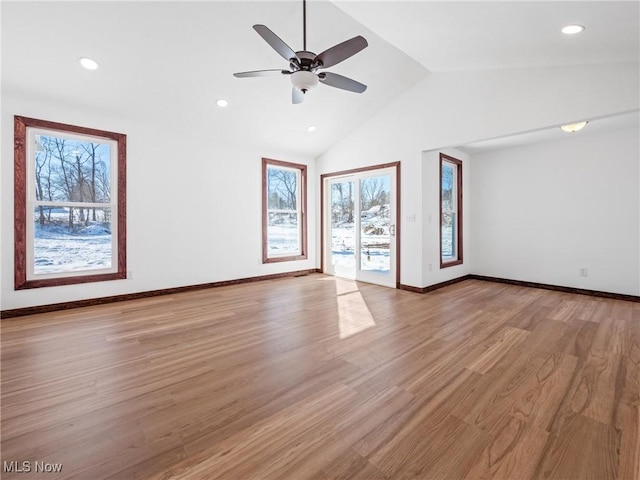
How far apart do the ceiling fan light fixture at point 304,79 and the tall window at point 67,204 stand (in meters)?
3.09

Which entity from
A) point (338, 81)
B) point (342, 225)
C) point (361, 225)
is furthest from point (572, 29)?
point (342, 225)

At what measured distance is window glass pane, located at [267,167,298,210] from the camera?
6199 millimetres

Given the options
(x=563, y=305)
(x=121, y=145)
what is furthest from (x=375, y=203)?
(x=121, y=145)

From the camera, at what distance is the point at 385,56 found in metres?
3.97

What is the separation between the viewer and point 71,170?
13.7 feet

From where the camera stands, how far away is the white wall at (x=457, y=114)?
326 centimetres

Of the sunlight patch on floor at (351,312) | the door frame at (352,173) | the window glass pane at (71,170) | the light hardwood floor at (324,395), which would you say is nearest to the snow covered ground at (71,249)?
the window glass pane at (71,170)

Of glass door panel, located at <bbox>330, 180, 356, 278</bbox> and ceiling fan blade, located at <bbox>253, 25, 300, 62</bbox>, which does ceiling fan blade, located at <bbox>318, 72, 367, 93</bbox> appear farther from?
glass door panel, located at <bbox>330, 180, 356, 278</bbox>

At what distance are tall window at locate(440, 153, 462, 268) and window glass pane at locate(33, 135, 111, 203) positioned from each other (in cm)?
541

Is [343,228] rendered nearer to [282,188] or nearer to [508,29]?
[282,188]

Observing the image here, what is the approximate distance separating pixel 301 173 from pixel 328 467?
5806 millimetres

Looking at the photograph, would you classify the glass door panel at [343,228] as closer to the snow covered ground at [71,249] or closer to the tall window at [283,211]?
the tall window at [283,211]

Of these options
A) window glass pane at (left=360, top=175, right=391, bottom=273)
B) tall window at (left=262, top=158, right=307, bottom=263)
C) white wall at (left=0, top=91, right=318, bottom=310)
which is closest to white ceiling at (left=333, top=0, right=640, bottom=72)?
window glass pane at (left=360, top=175, right=391, bottom=273)

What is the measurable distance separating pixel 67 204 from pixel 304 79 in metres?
3.65
